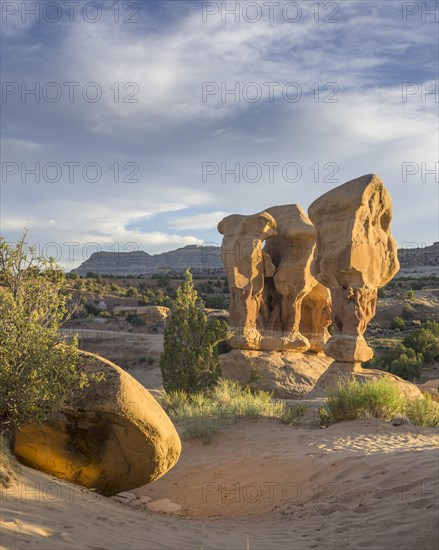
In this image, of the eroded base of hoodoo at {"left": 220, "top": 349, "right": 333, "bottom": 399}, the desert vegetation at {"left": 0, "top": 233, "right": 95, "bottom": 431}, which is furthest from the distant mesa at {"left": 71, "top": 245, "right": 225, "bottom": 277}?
the desert vegetation at {"left": 0, "top": 233, "right": 95, "bottom": 431}

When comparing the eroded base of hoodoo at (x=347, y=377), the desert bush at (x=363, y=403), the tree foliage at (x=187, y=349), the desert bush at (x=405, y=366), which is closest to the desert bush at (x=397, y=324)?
the desert bush at (x=405, y=366)

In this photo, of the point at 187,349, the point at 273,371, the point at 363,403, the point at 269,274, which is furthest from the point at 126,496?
the point at 269,274

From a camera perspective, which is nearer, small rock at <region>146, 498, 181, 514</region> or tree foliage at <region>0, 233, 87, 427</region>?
tree foliage at <region>0, 233, 87, 427</region>

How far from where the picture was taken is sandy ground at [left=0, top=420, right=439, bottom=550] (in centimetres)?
434

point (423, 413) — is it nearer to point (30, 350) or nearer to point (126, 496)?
point (126, 496)

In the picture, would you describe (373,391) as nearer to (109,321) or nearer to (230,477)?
(230,477)

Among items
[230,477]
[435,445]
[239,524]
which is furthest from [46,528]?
[435,445]

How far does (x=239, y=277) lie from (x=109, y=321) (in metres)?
19.0

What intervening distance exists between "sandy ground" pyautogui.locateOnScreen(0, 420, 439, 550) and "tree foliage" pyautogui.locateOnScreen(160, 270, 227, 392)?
323 centimetres

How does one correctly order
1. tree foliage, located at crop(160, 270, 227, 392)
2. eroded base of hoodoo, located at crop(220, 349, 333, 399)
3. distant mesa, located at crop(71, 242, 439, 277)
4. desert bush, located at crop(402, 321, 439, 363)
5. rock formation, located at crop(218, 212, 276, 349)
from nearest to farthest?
tree foliage, located at crop(160, 270, 227, 392), eroded base of hoodoo, located at crop(220, 349, 333, 399), rock formation, located at crop(218, 212, 276, 349), desert bush, located at crop(402, 321, 439, 363), distant mesa, located at crop(71, 242, 439, 277)

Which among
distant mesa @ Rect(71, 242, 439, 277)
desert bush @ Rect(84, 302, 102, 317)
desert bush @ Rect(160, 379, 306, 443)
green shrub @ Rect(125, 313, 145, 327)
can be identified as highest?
distant mesa @ Rect(71, 242, 439, 277)

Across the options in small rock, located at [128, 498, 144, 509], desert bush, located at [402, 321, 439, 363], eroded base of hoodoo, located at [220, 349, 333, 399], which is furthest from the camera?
desert bush, located at [402, 321, 439, 363]

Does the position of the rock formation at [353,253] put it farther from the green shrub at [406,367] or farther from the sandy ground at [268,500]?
the green shrub at [406,367]

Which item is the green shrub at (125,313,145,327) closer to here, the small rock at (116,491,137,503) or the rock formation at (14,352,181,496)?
the small rock at (116,491,137,503)
